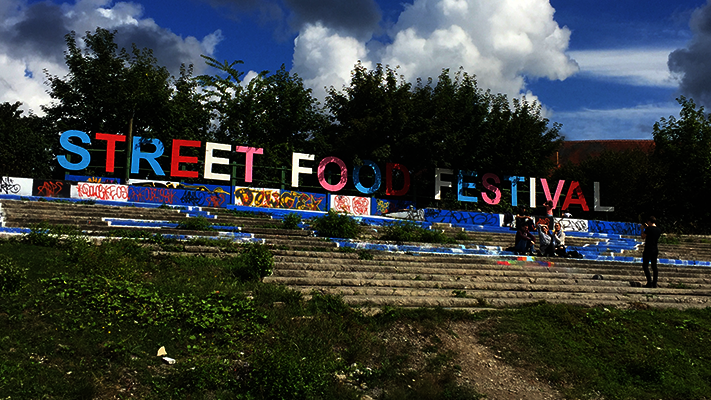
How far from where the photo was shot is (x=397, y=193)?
2925 cm

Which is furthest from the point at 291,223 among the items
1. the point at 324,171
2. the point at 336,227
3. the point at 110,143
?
the point at 110,143

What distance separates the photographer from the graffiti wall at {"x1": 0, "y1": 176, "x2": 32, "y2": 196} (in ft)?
67.9

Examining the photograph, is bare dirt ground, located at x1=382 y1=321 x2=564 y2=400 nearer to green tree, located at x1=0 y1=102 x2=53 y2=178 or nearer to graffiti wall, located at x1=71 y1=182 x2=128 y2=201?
graffiti wall, located at x1=71 y1=182 x2=128 y2=201

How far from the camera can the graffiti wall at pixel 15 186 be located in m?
20.7

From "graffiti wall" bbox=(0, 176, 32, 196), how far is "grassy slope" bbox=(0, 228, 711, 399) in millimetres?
12695

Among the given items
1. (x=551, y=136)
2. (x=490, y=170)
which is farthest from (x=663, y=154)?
(x=490, y=170)

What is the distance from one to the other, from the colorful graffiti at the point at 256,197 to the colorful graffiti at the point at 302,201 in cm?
A: 33

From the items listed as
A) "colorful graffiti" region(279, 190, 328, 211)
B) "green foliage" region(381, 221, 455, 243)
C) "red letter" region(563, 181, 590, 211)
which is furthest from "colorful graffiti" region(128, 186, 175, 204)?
"red letter" region(563, 181, 590, 211)

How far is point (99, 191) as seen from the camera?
22.0 metres

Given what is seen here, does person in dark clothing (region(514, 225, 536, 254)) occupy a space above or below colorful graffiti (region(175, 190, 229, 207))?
below

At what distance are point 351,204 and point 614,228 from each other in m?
14.2

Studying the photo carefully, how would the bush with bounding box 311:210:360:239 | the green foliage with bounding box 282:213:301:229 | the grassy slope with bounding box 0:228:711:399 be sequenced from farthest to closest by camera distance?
the green foliage with bounding box 282:213:301:229 → the bush with bounding box 311:210:360:239 → the grassy slope with bounding box 0:228:711:399

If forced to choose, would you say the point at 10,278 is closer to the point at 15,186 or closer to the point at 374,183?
the point at 15,186

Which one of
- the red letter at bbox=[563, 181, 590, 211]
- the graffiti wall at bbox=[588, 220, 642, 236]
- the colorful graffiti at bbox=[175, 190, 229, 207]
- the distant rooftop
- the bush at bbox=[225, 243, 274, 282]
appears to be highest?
the distant rooftop
